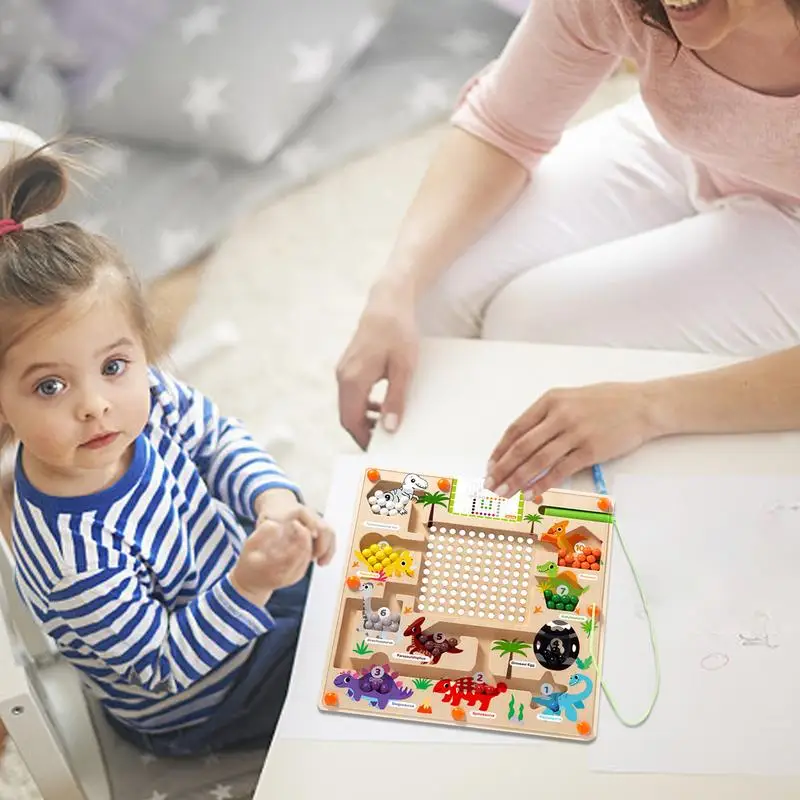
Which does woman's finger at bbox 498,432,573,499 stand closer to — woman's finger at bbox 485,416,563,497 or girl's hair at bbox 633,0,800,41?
woman's finger at bbox 485,416,563,497

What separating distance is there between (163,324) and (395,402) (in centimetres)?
81

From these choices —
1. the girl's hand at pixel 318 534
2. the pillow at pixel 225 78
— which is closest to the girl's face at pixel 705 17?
the girl's hand at pixel 318 534

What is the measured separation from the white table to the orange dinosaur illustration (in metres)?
0.06

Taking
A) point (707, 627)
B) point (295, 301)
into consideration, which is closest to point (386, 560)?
point (707, 627)

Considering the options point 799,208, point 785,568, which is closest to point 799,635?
point 785,568

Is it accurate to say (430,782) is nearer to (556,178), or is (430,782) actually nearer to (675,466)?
(675,466)

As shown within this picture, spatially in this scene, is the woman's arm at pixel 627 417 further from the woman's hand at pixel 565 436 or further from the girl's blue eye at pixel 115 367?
the girl's blue eye at pixel 115 367

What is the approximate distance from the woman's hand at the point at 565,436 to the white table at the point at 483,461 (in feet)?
0.06

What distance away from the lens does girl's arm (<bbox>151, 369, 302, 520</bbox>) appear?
1.16 m

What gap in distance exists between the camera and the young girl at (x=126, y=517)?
0.96 meters

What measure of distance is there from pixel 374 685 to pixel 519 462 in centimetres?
23

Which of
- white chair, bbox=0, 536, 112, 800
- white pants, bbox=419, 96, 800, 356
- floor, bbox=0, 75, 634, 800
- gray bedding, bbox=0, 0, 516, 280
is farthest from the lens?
gray bedding, bbox=0, 0, 516, 280

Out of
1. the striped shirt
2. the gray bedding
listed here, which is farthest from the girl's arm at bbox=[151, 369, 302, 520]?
the gray bedding

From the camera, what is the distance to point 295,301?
1924 millimetres
